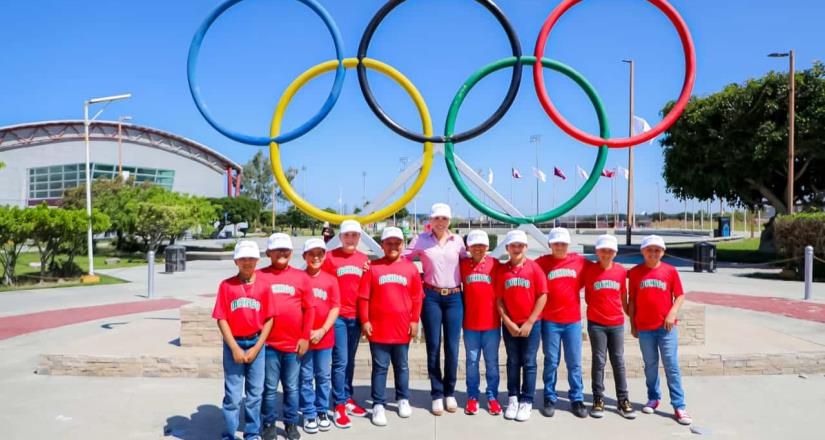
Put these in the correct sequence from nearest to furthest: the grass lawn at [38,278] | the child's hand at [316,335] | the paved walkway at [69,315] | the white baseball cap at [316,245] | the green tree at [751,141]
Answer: the child's hand at [316,335]
the white baseball cap at [316,245]
the paved walkway at [69,315]
the grass lawn at [38,278]
the green tree at [751,141]

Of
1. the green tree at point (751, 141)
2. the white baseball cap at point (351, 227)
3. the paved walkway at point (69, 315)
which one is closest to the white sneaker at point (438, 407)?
the white baseball cap at point (351, 227)

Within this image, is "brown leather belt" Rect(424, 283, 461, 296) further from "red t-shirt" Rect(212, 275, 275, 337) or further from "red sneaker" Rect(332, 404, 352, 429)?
"red t-shirt" Rect(212, 275, 275, 337)

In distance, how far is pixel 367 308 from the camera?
4.85m

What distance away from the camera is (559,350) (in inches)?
196

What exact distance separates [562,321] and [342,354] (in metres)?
1.89

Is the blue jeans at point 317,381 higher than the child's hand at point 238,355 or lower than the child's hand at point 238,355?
lower

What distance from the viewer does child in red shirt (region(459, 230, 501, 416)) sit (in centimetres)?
487

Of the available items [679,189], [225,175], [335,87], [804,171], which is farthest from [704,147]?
[225,175]

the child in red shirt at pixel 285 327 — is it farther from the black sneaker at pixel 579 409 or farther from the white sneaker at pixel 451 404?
the black sneaker at pixel 579 409

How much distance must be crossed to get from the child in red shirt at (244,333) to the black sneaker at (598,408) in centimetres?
279

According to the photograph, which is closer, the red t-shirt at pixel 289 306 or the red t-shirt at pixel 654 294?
the red t-shirt at pixel 289 306

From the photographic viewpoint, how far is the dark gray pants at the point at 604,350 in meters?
4.94

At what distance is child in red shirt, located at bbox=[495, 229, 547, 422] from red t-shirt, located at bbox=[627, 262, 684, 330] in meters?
0.86

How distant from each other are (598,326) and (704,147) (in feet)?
63.3
